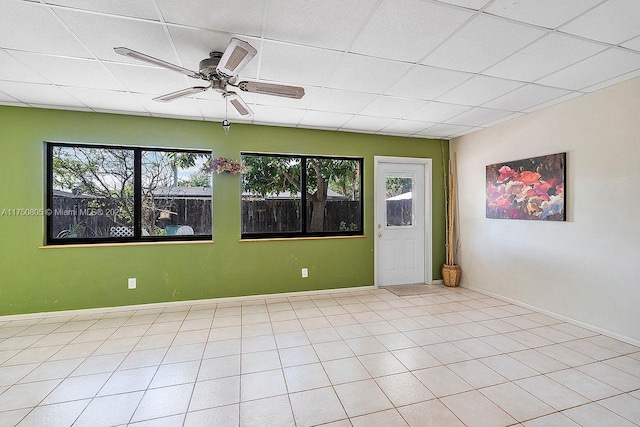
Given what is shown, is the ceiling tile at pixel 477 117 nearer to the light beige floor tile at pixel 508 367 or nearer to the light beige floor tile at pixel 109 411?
the light beige floor tile at pixel 508 367

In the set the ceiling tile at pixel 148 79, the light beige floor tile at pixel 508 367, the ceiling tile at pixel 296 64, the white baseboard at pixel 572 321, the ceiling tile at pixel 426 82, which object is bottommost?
the light beige floor tile at pixel 508 367

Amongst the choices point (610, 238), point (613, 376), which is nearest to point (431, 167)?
point (610, 238)

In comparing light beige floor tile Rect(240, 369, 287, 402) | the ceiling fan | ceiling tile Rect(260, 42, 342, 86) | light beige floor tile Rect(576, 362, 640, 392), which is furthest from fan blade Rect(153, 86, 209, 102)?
light beige floor tile Rect(576, 362, 640, 392)

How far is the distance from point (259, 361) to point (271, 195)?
2.47 metres

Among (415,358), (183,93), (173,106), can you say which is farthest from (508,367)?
(173,106)

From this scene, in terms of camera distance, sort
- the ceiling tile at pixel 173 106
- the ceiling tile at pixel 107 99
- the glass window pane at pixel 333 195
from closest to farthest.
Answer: the ceiling tile at pixel 107 99
the ceiling tile at pixel 173 106
the glass window pane at pixel 333 195

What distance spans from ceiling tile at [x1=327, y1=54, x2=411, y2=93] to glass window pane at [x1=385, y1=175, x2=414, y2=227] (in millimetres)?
2231

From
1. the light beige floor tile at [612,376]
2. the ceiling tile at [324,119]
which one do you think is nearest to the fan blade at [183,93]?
the ceiling tile at [324,119]

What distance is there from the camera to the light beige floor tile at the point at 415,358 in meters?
2.48

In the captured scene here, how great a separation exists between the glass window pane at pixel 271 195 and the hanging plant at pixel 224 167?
0.67ft

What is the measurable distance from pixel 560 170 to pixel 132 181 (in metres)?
5.37

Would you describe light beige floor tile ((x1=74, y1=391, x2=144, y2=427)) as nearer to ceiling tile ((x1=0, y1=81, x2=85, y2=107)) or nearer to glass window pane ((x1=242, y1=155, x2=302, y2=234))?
glass window pane ((x1=242, y1=155, x2=302, y2=234))

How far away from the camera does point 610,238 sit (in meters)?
2.98

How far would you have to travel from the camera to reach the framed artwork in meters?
3.43
